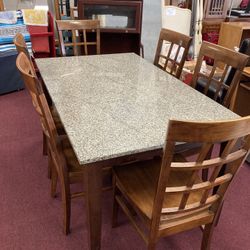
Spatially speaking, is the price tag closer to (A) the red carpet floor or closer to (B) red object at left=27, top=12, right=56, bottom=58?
(B) red object at left=27, top=12, right=56, bottom=58

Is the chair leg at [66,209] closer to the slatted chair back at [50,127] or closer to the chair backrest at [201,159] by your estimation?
the slatted chair back at [50,127]

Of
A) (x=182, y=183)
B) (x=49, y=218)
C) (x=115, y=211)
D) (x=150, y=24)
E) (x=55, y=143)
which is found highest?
(x=150, y=24)

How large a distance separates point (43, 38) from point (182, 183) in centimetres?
291

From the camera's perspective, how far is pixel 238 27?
360 centimetres

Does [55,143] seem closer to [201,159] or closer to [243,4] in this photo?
[201,159]

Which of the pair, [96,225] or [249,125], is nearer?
[249,125]

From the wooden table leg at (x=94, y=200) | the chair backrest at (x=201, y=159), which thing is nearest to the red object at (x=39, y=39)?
the wooden table leg at (x=94, y=200)

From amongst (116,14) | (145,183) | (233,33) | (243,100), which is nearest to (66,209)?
(145,183)

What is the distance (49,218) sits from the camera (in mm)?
1710

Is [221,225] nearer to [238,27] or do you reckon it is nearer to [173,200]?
[173,200]

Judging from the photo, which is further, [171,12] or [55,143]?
[171,12]

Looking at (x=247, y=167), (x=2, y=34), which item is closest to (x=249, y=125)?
(x=247, y=167)

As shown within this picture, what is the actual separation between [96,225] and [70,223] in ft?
1.51

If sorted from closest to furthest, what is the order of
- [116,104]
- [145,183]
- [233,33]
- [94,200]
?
[94,200] → [145,183] → [116,104] → [233,33]
